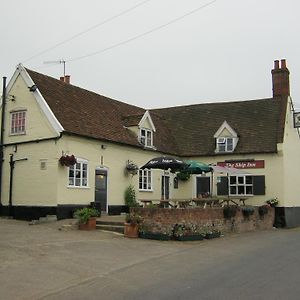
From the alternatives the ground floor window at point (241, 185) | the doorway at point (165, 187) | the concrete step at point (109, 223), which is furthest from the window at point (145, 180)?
the concrete step at point (109, 223)

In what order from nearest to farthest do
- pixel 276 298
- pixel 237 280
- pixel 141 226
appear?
pixel 276 298 → pixel 237 280 → pixel 141 226

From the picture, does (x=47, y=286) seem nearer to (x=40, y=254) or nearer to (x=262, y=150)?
(x=40, y=254)

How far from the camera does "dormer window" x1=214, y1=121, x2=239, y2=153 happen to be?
3241cm

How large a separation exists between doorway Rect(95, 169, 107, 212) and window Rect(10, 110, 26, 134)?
4376 mm

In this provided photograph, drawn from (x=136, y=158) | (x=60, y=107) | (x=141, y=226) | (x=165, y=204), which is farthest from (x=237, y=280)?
(x=136, y=158)

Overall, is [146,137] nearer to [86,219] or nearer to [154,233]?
[86,219]

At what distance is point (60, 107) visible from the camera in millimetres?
25031

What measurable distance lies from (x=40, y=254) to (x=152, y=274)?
3.78 m

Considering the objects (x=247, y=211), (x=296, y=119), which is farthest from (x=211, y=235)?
(x=296, y=119)

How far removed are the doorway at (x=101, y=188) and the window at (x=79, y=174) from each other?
871 millimetres

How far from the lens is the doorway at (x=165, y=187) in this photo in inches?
1230

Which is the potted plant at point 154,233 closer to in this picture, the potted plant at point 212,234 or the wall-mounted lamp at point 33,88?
the potted plant at point 212,234

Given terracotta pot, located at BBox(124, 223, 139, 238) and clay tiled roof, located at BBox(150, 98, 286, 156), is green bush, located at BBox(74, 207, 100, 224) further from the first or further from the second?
clay tiled roof, located at BBox(150, 98, 286, 156)

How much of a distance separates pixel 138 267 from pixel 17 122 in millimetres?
15083
